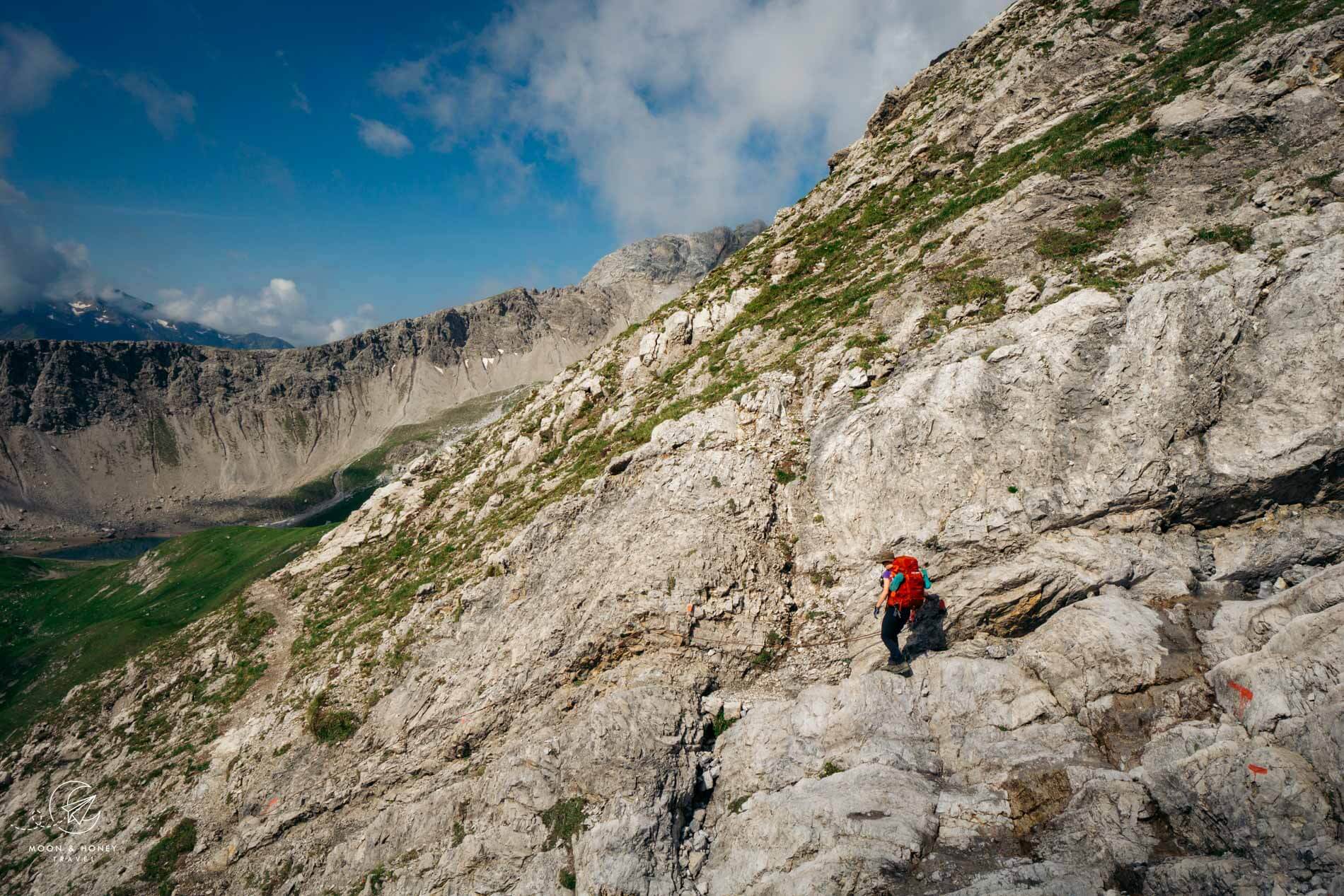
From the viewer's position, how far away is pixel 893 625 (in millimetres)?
14641

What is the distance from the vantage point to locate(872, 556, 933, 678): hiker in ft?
46.7

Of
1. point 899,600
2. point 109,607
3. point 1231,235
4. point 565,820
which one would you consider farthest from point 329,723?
point 109,607

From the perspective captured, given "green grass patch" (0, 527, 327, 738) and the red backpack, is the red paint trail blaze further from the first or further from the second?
"green grass patch" (0, 527, 327, 738)

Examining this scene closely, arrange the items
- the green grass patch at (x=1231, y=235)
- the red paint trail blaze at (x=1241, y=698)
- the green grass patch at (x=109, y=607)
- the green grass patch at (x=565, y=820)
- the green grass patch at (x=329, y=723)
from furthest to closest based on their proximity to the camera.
Result: the green grass patch at (x=109, y=607), the green grass patch at (x=329, y=723), the green grass patch at (x=1231, y=235), the green grass patch at (x=565, y=820), the red paint trail blaze at (x=1241, y=698)

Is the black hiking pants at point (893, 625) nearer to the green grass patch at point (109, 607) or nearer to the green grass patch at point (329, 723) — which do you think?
the green grass patch at point (329, 723)

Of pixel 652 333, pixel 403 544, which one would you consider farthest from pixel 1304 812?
pixel 403 544

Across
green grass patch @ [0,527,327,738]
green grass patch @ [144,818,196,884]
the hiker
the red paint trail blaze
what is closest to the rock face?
the red paint trail blaze

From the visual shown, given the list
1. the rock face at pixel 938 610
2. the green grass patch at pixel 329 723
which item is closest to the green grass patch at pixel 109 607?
the green grass patch at pixel 329 723

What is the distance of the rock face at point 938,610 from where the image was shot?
Result: 11.5 metres

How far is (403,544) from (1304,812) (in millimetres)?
35925

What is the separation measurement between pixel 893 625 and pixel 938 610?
6.85 feet

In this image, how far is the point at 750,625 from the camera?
17484mm

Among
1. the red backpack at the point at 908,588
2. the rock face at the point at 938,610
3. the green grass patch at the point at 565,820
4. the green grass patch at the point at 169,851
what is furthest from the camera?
the green grass patch at the point at 169,851

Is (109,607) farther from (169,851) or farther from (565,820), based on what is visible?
(565,820)
